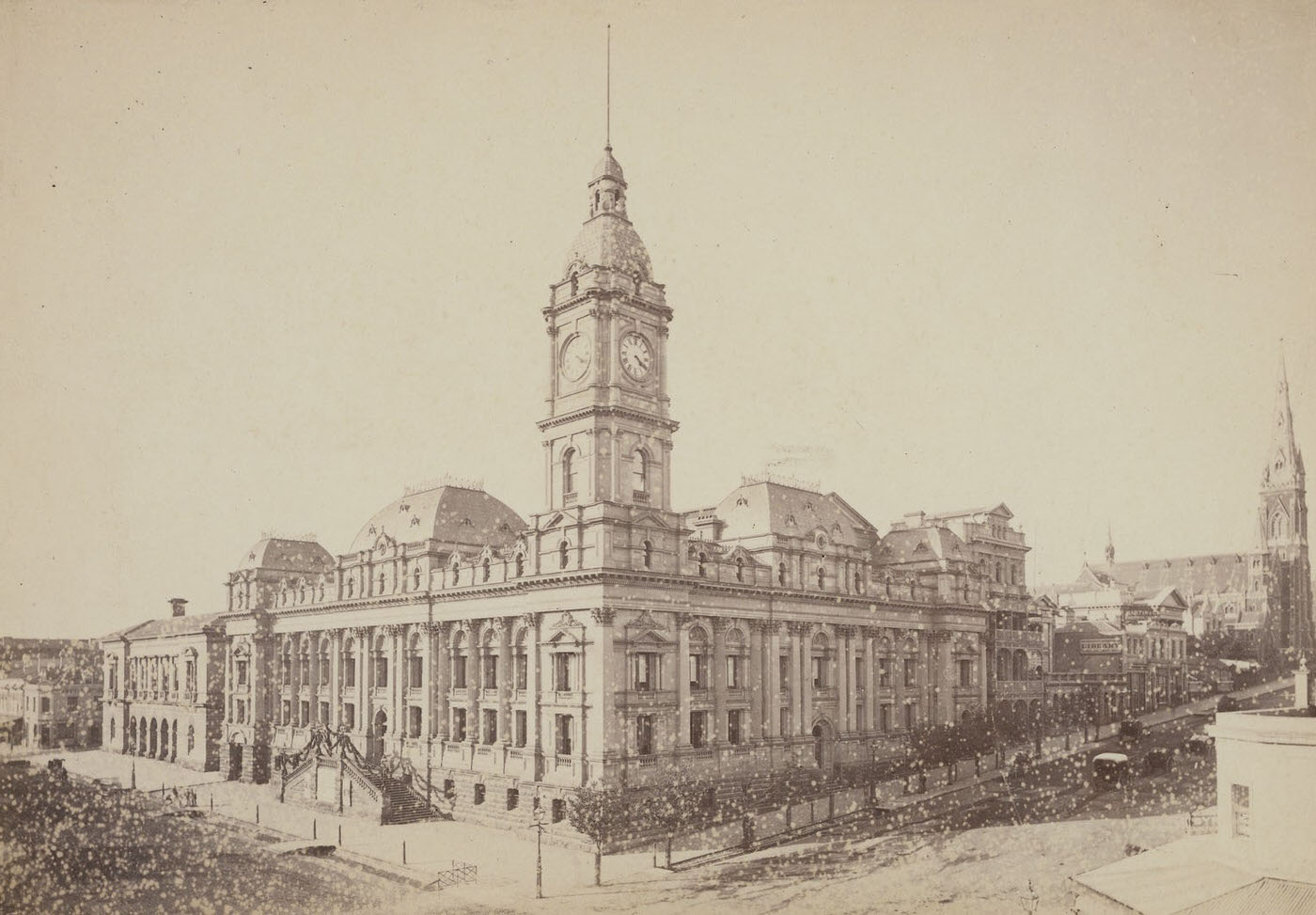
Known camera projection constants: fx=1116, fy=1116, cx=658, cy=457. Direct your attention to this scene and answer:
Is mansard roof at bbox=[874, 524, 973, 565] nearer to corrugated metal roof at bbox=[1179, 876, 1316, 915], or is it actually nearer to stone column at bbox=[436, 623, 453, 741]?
stone column at bbox=[436, 623, 453, 741]

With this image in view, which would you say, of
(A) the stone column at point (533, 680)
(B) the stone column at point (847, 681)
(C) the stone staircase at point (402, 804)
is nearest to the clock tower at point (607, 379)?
(A) the stone column at point (533, 680)

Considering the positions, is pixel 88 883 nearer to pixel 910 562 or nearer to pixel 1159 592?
pixel 910 562

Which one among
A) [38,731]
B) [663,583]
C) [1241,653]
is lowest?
[38,731]

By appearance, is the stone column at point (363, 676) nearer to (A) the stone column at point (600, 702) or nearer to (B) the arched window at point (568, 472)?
(B) the arched window at point (568, 472)

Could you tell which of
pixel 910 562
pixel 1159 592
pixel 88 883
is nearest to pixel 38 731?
pixel 88 883

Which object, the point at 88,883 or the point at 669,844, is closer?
the point at 88,883

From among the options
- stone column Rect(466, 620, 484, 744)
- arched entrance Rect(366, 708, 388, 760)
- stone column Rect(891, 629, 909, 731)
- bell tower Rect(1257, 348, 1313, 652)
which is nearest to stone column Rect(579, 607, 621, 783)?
stone column Rect(466, 620, 484, 744)
